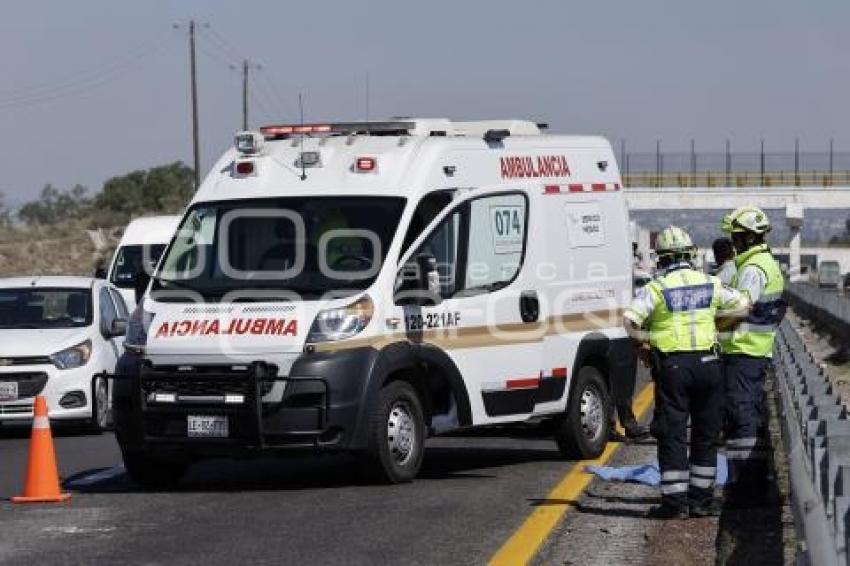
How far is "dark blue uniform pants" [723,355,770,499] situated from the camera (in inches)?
466

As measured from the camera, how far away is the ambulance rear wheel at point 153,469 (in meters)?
13.5

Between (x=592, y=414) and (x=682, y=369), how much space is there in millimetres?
4056

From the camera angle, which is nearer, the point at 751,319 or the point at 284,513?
the point at 284,513

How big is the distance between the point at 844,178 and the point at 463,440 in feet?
268

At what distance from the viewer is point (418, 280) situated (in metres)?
13.4

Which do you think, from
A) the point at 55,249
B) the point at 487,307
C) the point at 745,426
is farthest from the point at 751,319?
the point at 55,249

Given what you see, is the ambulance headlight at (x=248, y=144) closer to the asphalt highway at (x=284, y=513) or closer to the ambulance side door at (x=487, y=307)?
the ambulance side door at (x=487, y=307)

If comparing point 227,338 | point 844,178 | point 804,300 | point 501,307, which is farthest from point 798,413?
point 844,178

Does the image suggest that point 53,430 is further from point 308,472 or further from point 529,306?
point 529,306

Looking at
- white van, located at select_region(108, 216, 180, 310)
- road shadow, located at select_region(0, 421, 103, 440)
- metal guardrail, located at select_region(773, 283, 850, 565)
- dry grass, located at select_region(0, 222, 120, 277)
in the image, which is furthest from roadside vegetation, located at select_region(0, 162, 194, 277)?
metal guardrail, located at select_region(773, 283, 850, 565)

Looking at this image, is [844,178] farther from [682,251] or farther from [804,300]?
[682,251]

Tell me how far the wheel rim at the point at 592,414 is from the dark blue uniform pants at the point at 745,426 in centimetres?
199

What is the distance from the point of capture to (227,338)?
510 inches

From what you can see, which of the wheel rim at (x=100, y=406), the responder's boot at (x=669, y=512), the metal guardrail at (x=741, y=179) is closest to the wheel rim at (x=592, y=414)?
the responder's boot at (x=669, y=512)
